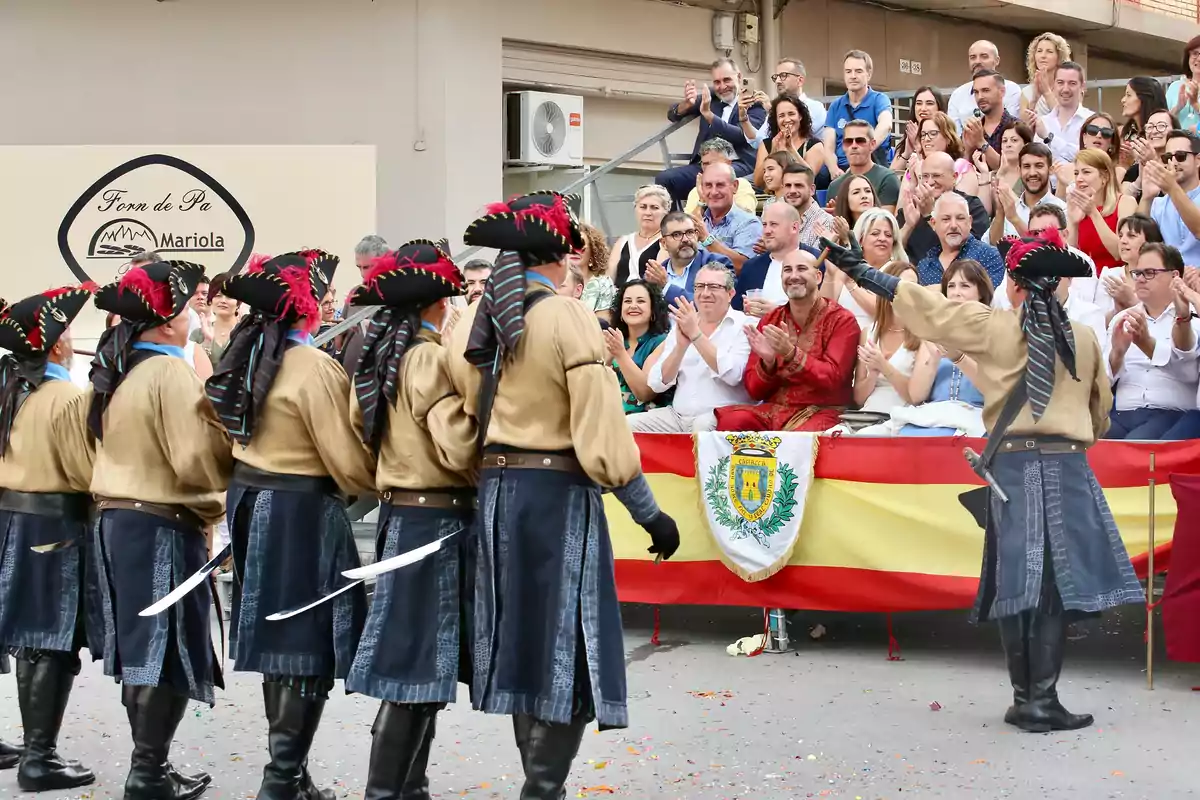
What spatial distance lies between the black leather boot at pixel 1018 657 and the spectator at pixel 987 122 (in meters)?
4.79

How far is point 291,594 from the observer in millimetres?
5242

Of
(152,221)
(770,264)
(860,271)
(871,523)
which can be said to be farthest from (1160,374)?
(152,221)

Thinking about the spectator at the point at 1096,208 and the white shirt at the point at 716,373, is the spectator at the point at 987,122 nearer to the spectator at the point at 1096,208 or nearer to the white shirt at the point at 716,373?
the spectator at the point at 1096,208

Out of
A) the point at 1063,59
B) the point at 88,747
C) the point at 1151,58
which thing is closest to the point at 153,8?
the point at 1063,59

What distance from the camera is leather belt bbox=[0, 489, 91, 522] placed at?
5.88m

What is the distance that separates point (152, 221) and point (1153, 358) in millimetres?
8813

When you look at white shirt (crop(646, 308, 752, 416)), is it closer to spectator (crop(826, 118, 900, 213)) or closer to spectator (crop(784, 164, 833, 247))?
spectator (crop(784, 164, 833, 247))

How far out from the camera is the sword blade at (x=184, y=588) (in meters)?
5.22

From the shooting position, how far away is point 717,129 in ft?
38.1

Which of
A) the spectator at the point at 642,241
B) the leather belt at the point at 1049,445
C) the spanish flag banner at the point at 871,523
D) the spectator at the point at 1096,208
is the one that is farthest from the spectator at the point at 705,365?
the leather belt at the point at 1049,445

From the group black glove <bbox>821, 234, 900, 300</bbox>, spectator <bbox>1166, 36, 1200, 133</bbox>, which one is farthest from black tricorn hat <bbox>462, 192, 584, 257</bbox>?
spectator <bbox>1166, 36, 1200, 133</bbox>

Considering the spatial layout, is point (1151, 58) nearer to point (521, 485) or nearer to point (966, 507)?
point (966, 507)

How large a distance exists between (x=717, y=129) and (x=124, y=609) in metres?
7.18

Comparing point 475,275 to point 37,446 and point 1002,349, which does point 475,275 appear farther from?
point 1002,349
